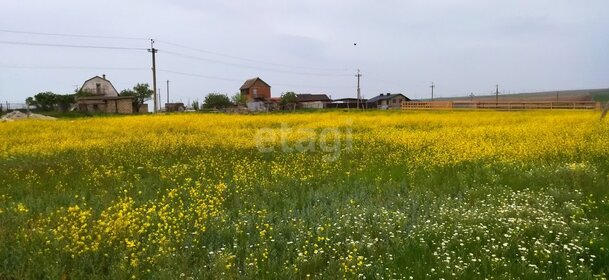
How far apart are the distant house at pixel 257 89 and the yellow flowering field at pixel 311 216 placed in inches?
2657

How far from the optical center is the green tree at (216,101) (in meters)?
68.1

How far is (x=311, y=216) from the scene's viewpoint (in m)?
5.60

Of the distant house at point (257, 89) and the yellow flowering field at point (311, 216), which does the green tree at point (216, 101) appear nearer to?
the distant house at point (257, 89)

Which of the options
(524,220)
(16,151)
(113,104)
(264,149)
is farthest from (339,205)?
(113,104)

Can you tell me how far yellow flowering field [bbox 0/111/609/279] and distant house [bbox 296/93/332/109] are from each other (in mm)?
58559

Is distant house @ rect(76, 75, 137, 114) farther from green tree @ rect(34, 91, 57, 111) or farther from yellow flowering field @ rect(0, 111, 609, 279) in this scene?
yellow flowering field @ rect(0, 111, 609, 279)

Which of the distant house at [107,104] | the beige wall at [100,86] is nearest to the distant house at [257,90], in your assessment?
the beige wall at [100,86]

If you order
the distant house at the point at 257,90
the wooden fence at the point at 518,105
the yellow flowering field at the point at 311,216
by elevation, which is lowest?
the yellow flowering field at the point at 311,216

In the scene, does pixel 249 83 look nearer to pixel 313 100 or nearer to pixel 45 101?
pixel 313 100

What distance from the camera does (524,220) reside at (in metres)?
5.27

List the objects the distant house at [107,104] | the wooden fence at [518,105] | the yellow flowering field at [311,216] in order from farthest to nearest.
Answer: the distant house at [107,104]
the wooden fence at [518,105]
the yellow flowering field at [311,216]

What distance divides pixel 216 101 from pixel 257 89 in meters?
12.1

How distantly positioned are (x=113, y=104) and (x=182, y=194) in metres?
46.9

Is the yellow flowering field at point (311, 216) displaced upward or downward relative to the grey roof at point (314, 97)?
downward
